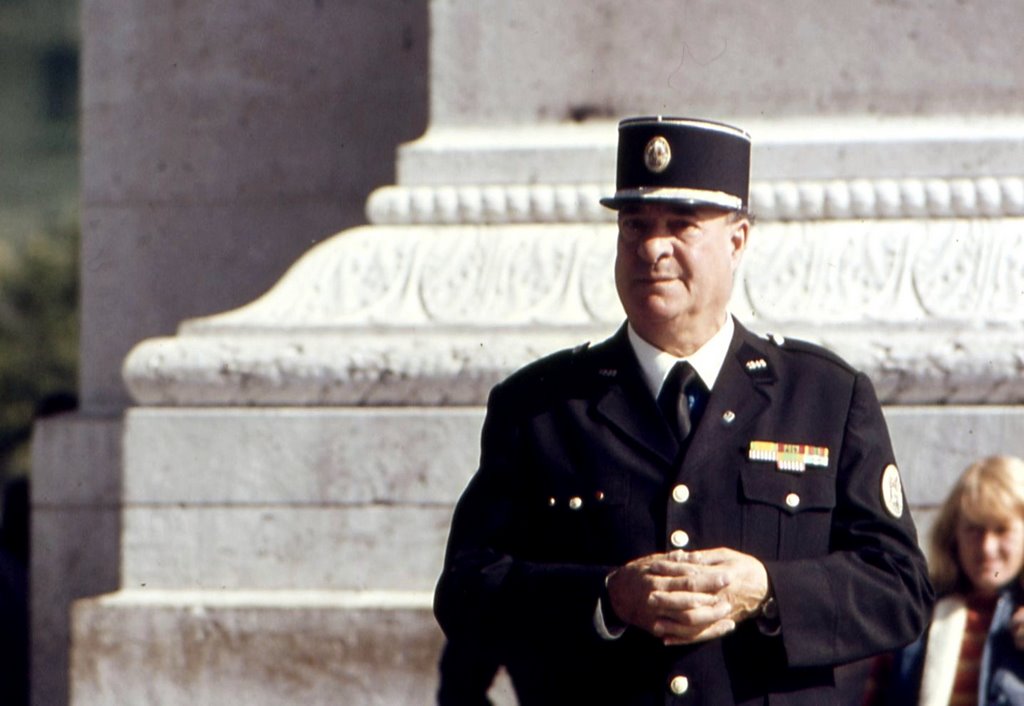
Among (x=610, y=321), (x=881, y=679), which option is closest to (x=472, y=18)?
(x=610, y=321)

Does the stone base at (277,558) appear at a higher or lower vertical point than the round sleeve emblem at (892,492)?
lower

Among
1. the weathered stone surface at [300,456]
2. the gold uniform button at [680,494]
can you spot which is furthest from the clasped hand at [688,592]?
the weathered stone surface at [300,456]

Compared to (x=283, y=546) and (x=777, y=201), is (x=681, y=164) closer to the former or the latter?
(x=777, y=201)

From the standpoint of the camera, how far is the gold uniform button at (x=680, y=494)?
12.3 feet

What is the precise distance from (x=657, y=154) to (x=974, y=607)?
166 centimetres

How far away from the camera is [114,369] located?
24.8 feet

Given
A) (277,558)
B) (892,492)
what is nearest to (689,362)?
(892,492)

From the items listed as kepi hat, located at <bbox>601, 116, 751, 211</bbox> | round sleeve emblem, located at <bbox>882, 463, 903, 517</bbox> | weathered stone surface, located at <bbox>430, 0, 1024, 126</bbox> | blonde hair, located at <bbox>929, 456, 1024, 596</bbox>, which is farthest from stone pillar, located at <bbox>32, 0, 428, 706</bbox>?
Result: round sleeve emblem, located at <bbox>882, 463, 903, 517</bbox>

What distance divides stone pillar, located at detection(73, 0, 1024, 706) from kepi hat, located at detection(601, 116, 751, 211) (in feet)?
6.18

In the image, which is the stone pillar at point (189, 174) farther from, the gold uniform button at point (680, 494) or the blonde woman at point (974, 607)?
the gold uniform button at point (680, 494)

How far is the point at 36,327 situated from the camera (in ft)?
111

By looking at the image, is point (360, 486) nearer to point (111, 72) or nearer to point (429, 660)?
point (429, 660)

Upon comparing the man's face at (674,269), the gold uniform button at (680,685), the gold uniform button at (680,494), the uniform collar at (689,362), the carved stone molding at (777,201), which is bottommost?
the gold uniform button at (680,685)

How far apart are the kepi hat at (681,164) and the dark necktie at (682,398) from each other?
0.29m
